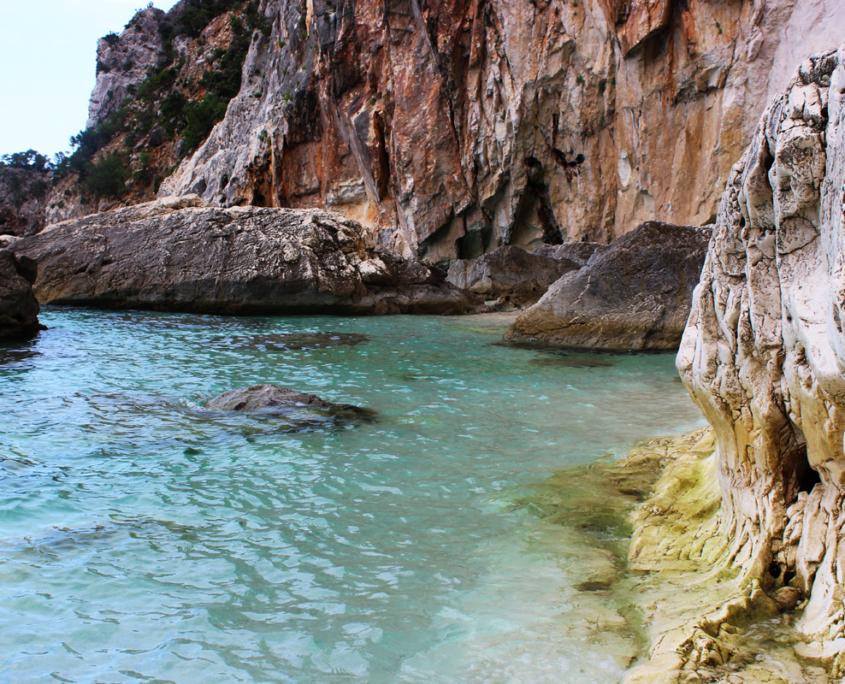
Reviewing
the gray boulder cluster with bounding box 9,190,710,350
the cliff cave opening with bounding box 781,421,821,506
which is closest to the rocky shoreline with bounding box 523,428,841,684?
the cliff cave opening with bounding box 781,421,821,506

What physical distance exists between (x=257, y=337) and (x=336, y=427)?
5527 millimetres

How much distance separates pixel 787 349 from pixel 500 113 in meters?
20.9

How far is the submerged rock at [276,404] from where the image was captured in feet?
16.0

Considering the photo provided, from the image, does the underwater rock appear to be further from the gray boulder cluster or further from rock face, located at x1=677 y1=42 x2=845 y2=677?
the gray boulder cluster

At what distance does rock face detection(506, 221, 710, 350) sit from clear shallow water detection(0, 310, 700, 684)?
2.61 meters

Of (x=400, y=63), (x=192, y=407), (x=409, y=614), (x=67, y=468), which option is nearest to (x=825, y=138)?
(x=409, y=614)

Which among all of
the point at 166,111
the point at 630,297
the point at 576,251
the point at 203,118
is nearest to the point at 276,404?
the point at 630,297

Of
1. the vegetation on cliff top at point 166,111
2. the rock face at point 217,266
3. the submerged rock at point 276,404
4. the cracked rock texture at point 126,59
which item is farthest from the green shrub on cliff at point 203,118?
the submerged rock at point 276,404

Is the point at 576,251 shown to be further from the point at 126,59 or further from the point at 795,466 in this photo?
the point at 126,59

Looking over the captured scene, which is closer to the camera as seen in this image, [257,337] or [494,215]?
[257,337]

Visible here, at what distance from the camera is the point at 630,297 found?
8.79 metres

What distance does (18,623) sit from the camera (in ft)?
6.87

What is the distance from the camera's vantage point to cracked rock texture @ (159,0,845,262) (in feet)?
45.4

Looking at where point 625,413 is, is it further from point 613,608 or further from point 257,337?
point 257,337
